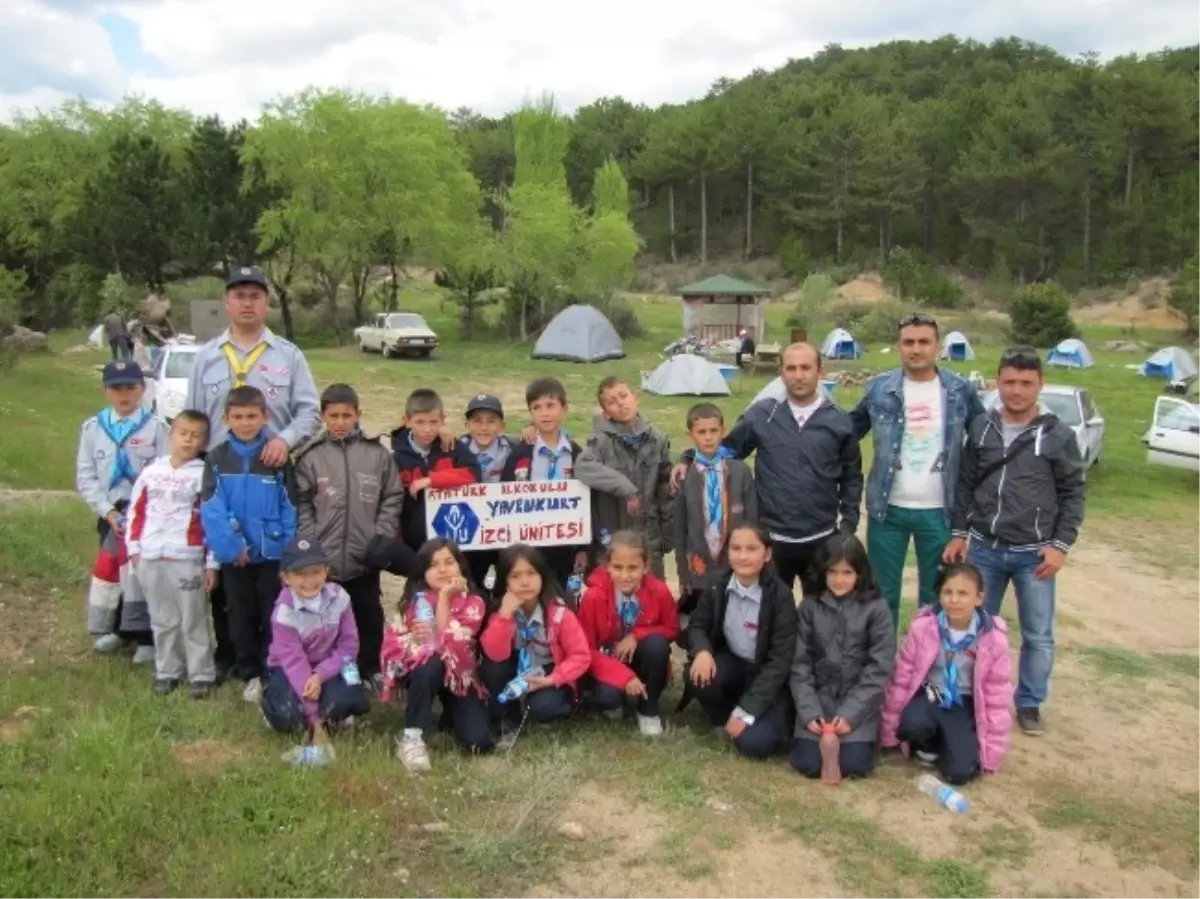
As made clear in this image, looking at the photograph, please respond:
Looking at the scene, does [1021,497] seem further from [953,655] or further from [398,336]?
[398,336]

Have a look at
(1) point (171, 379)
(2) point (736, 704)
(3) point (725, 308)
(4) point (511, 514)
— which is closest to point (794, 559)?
(2) point (736, 704)

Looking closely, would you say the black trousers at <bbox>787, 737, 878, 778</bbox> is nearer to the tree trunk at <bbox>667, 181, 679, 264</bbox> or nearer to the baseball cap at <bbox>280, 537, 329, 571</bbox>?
the baseball cap at <bbox>280, 537, 329, 571</bbox>

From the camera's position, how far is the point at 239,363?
456 centimetres

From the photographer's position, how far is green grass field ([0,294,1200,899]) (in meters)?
3.17

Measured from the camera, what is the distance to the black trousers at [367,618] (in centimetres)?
472

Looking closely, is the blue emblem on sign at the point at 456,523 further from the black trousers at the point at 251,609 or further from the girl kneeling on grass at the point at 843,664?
the girl kneeling on grass at the point at 843,664

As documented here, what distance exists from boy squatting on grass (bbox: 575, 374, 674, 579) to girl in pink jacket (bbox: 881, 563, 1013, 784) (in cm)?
129

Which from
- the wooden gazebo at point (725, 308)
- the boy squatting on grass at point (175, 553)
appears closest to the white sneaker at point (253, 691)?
the boy squatting on grass at point (175, 553)

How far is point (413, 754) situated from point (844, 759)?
1.76m

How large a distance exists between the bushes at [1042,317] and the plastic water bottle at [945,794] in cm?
3062

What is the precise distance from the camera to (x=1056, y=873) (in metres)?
3.47

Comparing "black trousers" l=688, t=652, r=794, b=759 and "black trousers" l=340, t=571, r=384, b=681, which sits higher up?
"black trousers" l=340, t=571, r=384, b=681

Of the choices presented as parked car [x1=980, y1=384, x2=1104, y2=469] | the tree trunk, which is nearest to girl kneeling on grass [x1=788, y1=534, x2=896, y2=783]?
parked car [x1=980, y1=384, x2=1104, y2=469]

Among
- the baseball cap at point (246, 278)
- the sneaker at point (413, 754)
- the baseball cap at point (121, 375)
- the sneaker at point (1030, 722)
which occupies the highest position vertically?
the baseball cap at point (246, 278)
